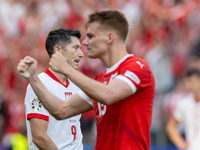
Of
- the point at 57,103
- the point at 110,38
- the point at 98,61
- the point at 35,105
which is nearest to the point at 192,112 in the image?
the point at 35,105

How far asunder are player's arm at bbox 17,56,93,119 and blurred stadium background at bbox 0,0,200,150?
4.73m

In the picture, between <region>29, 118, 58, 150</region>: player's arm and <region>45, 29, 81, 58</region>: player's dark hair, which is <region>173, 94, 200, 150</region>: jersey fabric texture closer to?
<region>45, 29, 81, 58</region>: player's dark hair

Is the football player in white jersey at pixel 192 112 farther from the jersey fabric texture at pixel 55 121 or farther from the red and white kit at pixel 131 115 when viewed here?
the red and white kit at pixel 131 115

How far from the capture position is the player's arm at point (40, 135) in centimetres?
381

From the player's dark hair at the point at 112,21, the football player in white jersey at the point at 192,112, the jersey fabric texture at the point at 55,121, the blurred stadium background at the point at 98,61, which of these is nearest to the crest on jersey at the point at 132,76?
the player's dark hair at the point at 112,21

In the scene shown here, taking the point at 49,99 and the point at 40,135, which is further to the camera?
the point at 40,135

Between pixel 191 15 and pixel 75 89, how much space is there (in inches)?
210

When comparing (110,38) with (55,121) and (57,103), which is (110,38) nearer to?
(57,103)

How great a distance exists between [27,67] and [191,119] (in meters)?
3.80

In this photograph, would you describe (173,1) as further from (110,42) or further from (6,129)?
(110,42)

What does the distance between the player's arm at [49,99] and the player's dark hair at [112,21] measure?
2.32ft

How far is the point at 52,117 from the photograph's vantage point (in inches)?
157

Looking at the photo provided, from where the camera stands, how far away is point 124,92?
3.00m

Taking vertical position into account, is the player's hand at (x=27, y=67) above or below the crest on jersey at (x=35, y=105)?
above
